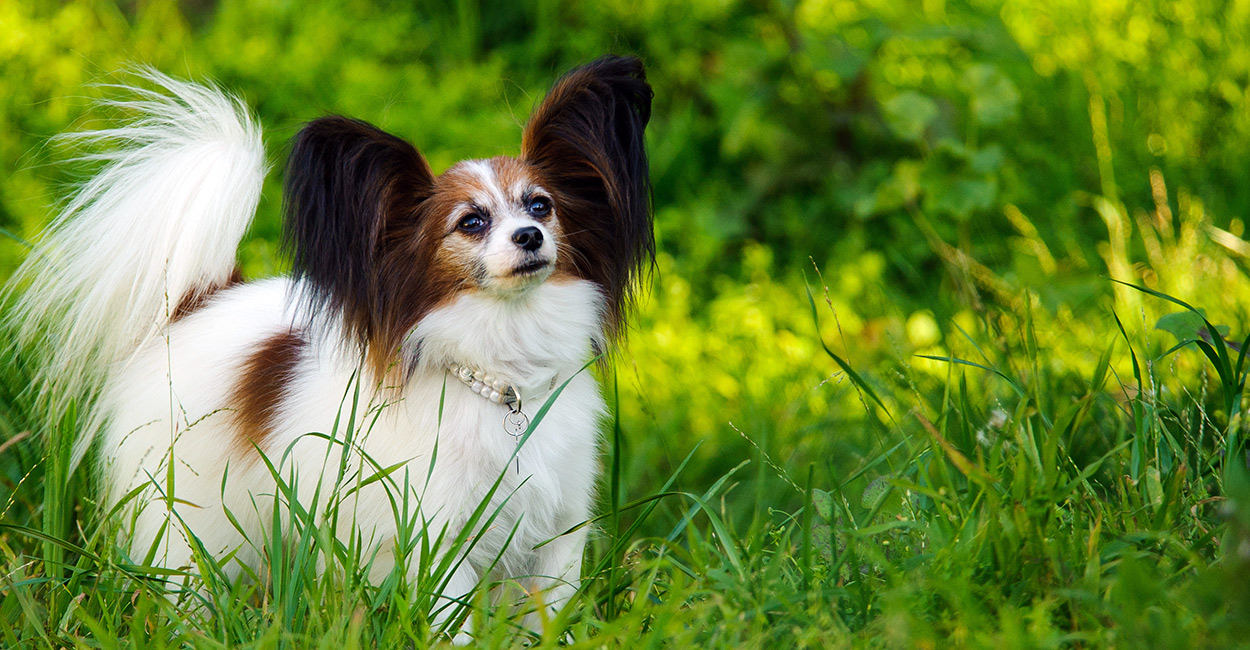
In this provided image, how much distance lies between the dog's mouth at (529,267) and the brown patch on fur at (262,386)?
69cm

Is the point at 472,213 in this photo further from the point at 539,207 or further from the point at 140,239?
the point at 140,239

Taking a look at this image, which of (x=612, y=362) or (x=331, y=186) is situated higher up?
(x=331, y=186)

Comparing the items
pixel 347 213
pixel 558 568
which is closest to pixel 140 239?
pixel 347 213

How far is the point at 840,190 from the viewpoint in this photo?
4.88 m

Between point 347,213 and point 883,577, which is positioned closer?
point 883,577

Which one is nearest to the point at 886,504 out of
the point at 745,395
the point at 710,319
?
the point at 745,395

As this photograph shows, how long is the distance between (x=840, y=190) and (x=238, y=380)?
3001 mm

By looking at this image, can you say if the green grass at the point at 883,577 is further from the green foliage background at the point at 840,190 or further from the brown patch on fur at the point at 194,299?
the brown patch on fur at the point at 194,299

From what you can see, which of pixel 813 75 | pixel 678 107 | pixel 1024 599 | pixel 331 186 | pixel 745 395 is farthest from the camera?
pixel 678 107

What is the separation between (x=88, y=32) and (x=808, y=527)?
5.15 metres

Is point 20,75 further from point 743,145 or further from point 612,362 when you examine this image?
point 612,362

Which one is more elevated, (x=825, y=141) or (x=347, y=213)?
(x=347, y=213)

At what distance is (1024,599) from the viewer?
6.65 ft

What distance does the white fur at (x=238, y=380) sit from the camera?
2471mm
